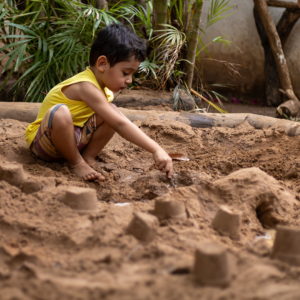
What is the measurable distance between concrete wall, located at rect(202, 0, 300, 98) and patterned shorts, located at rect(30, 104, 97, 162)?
3742mm

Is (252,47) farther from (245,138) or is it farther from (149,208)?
(149,208)

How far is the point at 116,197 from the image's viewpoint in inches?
70.7

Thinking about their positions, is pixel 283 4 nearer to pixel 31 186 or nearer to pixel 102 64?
pixel 102 64

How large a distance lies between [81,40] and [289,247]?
2903mm

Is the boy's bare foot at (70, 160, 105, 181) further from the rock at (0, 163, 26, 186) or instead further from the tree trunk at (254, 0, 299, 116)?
the tree trunk at (254, 0, 299, 116)

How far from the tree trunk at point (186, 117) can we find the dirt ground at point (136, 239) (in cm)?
24

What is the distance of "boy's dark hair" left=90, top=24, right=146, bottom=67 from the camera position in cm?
189

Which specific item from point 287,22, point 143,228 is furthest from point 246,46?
point 143,228

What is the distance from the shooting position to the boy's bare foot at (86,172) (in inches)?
76.5

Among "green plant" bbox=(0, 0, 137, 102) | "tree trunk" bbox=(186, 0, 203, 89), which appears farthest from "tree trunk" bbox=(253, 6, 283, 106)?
"green plant" bbox=(0, 0, 137, 102)

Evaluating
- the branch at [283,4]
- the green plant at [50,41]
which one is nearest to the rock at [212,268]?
the green plant at [50,41]

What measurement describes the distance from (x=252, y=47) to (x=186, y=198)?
4477 millimetres

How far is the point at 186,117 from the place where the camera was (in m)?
2.71

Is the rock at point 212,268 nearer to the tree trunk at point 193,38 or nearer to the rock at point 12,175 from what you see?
the rock at point 12,175
